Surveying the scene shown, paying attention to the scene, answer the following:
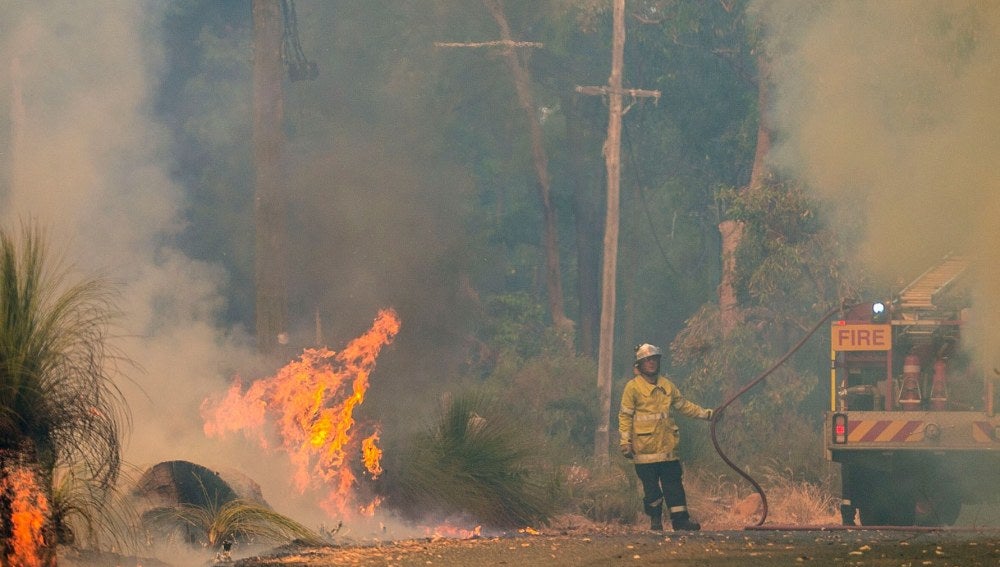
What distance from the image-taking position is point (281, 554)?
982 centimetres

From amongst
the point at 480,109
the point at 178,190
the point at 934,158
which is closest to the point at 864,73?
the point at 934,158

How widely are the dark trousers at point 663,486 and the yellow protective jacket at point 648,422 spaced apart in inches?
3.3

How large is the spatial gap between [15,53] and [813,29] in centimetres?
1225

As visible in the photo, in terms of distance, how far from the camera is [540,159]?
3447cm

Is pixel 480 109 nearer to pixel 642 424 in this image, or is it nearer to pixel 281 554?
pixel 642 424

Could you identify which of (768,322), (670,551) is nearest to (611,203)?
(768,322)

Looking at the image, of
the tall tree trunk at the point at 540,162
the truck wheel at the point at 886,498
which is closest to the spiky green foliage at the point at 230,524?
the truck wheel at the point at 886,498

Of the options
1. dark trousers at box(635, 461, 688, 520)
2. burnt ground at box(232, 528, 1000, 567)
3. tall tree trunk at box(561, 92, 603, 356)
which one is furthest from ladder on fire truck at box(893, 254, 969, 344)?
tall tree trunk at box(561, 92, 603, 356)

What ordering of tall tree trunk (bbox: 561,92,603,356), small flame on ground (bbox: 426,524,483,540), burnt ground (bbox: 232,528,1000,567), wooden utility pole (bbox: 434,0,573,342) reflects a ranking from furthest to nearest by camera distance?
tall tree trunk (bbox: 561,92,603,356) → wooden utility pole (bbox: 434,0,573,342) → small flame on ground (bbox: 426,524,483,540) → burnt ground (bbox: 232,528,1000,567)

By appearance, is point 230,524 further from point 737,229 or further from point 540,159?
point 540,159

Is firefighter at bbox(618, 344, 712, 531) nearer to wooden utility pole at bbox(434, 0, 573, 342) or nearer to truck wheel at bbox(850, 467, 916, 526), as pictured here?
truck wheel at bbox(850, 467, 916, 526)

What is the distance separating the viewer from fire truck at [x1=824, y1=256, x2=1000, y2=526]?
12.7 meters

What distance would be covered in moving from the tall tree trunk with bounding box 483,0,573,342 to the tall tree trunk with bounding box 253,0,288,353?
15.4 metres

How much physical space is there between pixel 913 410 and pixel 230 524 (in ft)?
19.4
